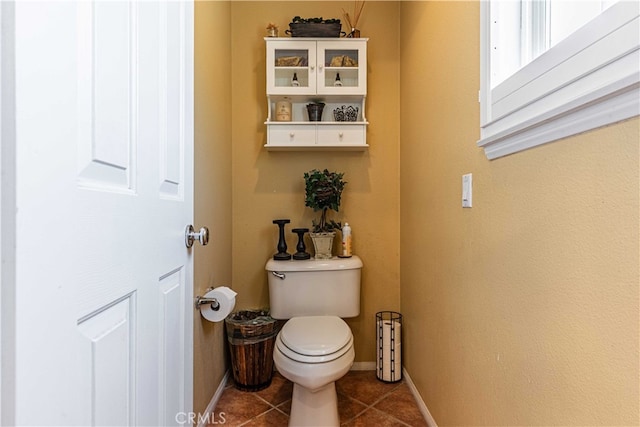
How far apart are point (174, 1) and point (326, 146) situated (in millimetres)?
1212

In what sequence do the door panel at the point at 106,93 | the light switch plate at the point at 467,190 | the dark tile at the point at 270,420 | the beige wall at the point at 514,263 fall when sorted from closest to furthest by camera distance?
the door panel at the point at 106,93
the beige wall at the point at 514,263
the light switch plate at the point at 467,190
the dark tile at the point at 270,420

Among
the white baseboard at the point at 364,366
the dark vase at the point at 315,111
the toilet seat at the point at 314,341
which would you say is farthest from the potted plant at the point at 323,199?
the white baseboard at the point at 364,366

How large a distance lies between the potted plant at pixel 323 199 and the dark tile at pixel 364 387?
0.72m

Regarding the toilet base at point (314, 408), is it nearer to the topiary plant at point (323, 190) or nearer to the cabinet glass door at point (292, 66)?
the topiary plant at point (323, 190)

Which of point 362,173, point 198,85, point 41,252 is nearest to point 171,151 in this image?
point 41,252

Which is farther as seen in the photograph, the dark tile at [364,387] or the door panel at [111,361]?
the dark tile at [364,387]

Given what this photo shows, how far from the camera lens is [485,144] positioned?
1.01 m

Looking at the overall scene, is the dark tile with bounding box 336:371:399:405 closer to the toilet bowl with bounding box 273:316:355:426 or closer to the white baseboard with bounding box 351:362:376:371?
the white baseboard with bounding box 351:362:376:371

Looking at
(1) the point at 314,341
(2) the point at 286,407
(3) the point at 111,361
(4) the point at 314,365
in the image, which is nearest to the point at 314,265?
(1) the point at 314,341

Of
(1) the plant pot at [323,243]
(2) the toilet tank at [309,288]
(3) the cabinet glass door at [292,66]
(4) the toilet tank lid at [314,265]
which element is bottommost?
(2) the toilet tank at [309,288]

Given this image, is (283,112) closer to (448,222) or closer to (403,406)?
(448,222)

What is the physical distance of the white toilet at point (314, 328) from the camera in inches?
55.7

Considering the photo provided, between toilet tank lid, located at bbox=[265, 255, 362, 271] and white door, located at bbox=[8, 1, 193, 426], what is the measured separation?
104 centimetres

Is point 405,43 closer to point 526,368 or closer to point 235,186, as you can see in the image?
point 235,186
